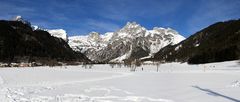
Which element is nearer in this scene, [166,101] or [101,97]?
[166,101]

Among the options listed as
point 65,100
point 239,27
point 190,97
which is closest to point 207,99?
point 190,97

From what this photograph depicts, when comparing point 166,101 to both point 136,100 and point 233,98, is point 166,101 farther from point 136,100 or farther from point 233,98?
point 233,98

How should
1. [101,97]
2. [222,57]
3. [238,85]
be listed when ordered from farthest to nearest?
[222,57], [238,85], [101,97]

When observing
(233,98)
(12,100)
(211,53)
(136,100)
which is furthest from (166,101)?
(211,53)

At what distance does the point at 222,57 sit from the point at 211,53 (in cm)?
1128

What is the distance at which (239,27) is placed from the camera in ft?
615

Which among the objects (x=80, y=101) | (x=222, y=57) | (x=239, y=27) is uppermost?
(x=239, y=27)

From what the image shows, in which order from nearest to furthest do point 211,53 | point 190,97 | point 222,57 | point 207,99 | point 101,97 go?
point 207,99 → point 190,97 → point 101,97 → point 222,57 → point 211,53

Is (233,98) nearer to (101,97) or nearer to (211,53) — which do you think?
(101,97)

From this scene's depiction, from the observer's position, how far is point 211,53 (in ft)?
409

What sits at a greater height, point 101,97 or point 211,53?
point 211,53

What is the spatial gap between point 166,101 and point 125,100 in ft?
7.12

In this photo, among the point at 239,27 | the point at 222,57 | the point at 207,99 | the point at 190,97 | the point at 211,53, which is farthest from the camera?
the point at 239,27

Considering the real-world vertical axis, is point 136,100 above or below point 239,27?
below
